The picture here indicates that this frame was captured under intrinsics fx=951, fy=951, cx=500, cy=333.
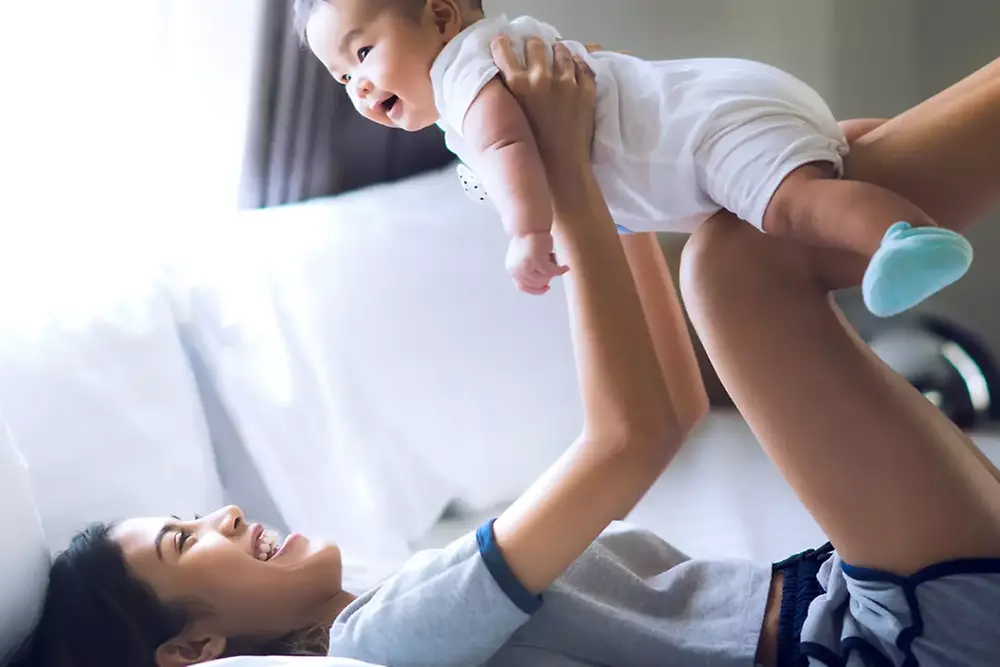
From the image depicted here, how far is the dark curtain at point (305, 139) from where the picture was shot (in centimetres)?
76

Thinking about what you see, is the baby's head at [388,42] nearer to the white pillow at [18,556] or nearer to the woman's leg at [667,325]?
the woman's leg at [667,325]

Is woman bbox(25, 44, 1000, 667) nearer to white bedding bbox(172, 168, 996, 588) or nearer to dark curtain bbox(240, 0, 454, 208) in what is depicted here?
white bedding bbox(172, 168, 996, 588)

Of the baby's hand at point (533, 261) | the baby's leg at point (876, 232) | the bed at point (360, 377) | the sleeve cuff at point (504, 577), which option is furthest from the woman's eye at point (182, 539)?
the baby's leg at point (876, 232)

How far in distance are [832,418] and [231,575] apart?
0.39 metres

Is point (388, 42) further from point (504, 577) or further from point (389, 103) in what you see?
point (504, 577)

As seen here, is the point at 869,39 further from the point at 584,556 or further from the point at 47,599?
the point at 47,599

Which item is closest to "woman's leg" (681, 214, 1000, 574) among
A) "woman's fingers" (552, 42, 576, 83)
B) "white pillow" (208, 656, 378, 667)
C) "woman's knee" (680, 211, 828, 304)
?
"woman's knee" (680, 211, 828, 304)

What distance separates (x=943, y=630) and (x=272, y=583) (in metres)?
0.41

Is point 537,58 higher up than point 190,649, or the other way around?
point 537,58

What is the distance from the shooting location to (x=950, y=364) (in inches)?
29.6

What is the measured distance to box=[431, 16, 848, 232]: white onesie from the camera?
1.59 ft

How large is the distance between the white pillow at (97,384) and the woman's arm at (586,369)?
339 millimetres

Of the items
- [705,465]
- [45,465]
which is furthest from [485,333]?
[45,465]

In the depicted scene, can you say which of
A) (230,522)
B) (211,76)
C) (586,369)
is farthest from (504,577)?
(211,76)
